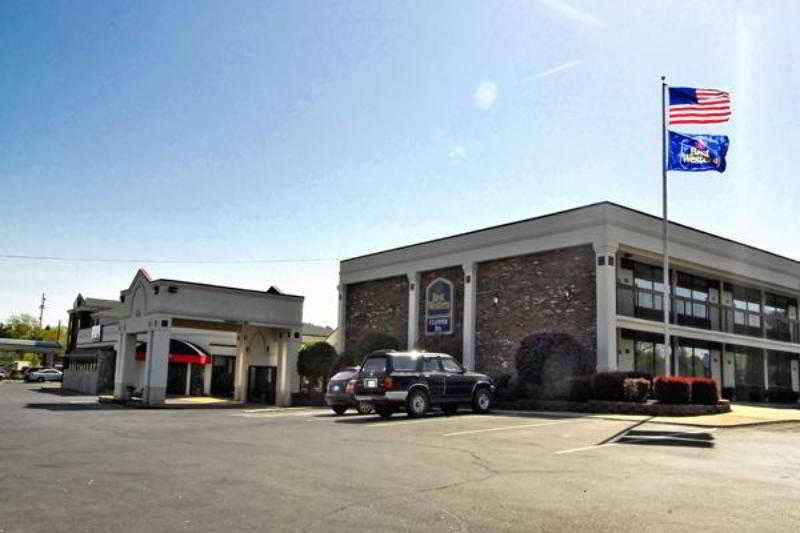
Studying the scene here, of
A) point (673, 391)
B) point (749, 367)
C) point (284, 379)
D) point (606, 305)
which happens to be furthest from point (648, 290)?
point (284, 379)

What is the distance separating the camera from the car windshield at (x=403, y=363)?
19391 mm

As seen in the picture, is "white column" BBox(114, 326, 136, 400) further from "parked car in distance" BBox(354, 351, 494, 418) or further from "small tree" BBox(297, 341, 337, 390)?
"parked car in distance" BBox(354, 351, 494, 418)

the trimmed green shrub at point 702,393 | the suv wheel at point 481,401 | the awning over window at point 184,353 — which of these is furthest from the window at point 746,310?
the awning over window at point 184,353

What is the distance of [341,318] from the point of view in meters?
39.4

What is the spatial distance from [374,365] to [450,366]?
7.86 ft

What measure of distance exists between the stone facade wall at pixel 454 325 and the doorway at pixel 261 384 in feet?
23.8

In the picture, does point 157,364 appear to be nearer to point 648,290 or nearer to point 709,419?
point 648,290

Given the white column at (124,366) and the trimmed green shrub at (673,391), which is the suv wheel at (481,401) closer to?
the trimmed green shrub at (673,391)

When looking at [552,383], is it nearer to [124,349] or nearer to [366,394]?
[366,394]

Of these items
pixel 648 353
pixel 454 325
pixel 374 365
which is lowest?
pixel 374 365

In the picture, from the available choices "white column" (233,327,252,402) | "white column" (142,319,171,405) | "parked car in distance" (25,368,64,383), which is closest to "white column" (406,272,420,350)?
"white column" (233,327,252,402)

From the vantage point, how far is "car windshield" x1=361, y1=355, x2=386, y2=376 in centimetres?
1948

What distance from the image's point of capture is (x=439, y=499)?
7.52 meters

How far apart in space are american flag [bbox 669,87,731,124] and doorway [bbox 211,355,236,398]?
28167 millimetres
